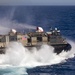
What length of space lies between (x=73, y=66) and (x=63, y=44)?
7.63 meters

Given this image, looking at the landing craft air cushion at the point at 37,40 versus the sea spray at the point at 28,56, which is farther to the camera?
the landing craft air cushion at the point at 37,40

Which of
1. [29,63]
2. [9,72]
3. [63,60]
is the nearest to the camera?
[9,72]

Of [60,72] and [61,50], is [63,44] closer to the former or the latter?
[61,50]

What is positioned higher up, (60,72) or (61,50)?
(61,50)

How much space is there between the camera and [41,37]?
279 feet

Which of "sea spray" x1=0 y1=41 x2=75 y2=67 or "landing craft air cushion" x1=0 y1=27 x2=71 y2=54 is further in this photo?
"landing craft air cushion" x1=0 y1=27 x2=71 y2=54

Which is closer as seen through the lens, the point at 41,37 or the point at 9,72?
the point at 9,72

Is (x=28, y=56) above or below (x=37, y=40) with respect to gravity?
below

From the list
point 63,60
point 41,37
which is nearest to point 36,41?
point 41,37

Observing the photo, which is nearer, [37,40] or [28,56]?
[28,56]

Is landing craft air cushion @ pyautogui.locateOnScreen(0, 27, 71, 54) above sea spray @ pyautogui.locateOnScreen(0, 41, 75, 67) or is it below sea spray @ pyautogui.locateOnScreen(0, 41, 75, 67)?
above

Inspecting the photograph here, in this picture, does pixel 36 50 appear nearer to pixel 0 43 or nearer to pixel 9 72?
pixel 0 43

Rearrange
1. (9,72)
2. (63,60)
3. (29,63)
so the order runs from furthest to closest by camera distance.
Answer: (63,60) < (29,63) < (9,72)

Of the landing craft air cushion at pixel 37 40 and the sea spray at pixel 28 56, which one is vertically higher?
the landing craft air cushion at pixel 37 40
